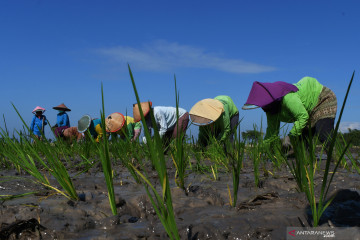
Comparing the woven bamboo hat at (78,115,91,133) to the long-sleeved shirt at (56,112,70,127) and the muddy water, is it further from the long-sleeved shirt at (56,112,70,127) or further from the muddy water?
the muddy water

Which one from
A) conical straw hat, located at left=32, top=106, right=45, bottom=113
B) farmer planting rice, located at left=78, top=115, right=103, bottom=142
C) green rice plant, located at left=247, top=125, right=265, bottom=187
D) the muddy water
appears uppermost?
conical straw hat, located at left=32, top=106, right=45, bottom=113

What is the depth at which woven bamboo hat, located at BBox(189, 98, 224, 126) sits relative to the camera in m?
5.00

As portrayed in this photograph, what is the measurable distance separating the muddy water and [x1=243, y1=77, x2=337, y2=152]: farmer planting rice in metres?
2.04

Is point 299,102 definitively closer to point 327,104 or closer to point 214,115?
point 327,104

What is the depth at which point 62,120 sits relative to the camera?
9672 mm

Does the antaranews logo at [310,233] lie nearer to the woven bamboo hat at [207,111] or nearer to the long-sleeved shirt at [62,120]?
the woven bamboo hat at [207,111]

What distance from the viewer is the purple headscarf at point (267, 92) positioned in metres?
4.14

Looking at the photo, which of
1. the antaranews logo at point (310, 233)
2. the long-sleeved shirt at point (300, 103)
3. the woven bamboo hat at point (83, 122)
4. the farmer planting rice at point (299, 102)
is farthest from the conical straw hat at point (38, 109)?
the antaranews logo at point (310, 233)

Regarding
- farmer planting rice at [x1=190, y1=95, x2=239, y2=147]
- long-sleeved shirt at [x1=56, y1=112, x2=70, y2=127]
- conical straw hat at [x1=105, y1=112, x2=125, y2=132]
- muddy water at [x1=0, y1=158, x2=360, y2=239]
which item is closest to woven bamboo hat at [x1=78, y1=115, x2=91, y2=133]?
conical straw hat at [x1=105, y1=112, x2=125, y2=132]

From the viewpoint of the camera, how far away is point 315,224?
131 cm

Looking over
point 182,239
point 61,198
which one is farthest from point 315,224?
point 61,198

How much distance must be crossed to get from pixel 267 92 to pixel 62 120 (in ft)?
23.5

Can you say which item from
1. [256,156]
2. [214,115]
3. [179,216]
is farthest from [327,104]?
[179,216]

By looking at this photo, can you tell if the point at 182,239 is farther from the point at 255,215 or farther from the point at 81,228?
the point at 81,228
